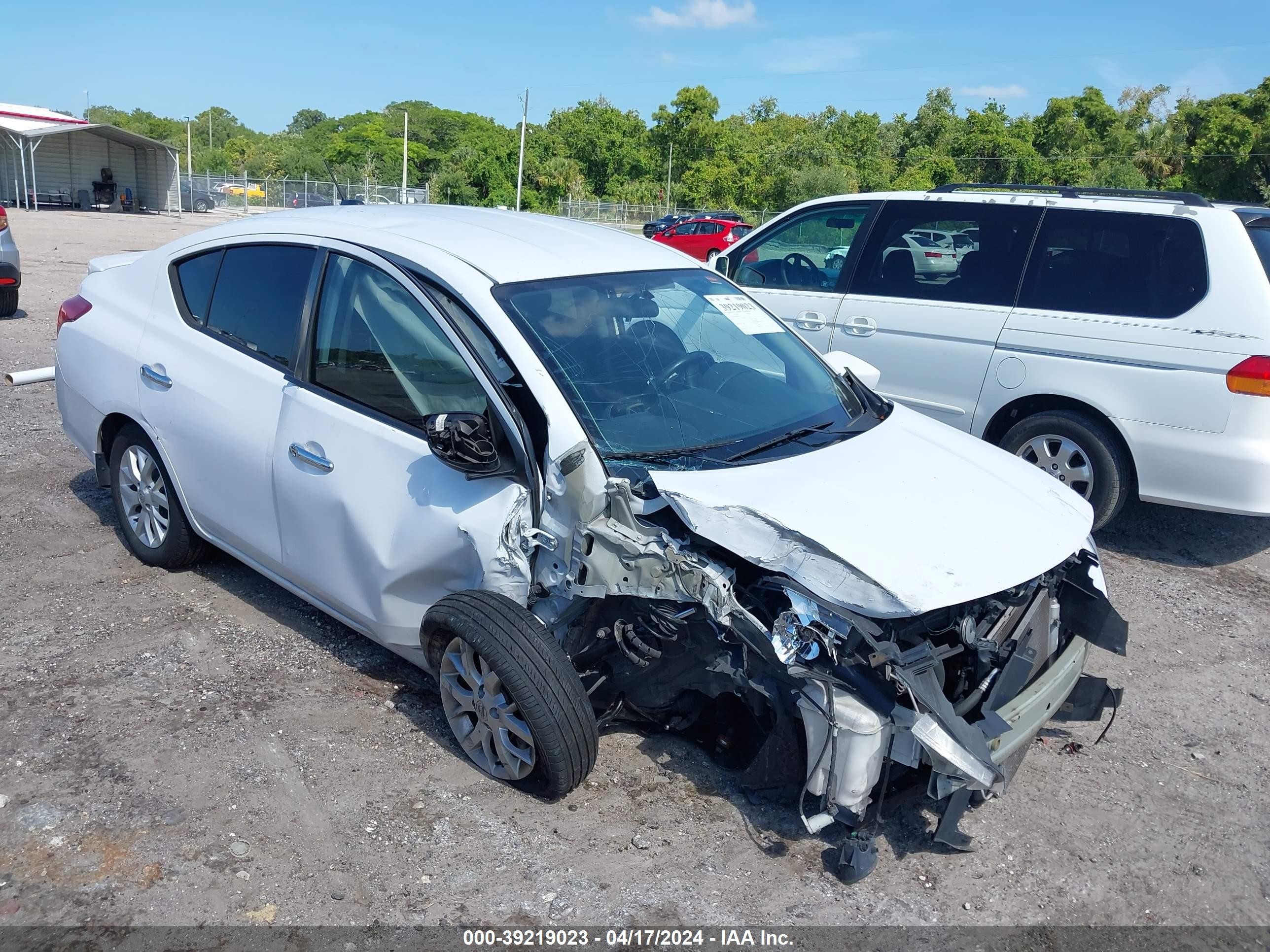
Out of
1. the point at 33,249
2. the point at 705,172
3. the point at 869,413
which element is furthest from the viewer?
the point at 705,172

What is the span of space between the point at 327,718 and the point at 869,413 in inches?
96.6

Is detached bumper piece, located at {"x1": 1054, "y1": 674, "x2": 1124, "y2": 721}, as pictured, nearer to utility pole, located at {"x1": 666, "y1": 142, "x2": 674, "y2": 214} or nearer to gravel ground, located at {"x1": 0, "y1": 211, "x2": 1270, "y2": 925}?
gravel ground, located at {"x1": 0, "y1": 211, "x2": 1270, "y2": 925}

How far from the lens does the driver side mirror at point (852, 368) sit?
180 inches

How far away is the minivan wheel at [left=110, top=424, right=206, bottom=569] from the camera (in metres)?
4.64

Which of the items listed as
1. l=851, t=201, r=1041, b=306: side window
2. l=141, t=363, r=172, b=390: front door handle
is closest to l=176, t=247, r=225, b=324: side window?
l=141, t=363, r=172, b=390: front door handle

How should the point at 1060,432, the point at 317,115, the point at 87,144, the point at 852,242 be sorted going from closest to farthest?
1. the point at 1060,432
2. the point at 852,242
3. the point at 87,144
4. the point at 317,115

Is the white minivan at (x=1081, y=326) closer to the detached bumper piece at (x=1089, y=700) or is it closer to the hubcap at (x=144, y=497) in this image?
the detached bumper piece at (x=1089, y=700)

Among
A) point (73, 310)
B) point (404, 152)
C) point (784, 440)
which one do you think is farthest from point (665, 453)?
point (404, 152)

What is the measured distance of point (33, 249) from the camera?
21.4 metres

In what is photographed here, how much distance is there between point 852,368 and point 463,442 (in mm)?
2237

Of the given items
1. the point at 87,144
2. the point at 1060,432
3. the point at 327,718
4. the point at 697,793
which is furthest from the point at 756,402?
the point at 87,144

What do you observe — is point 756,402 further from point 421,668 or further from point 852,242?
point 852,242

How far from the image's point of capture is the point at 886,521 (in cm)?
313

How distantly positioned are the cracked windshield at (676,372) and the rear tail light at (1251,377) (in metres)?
2.44
